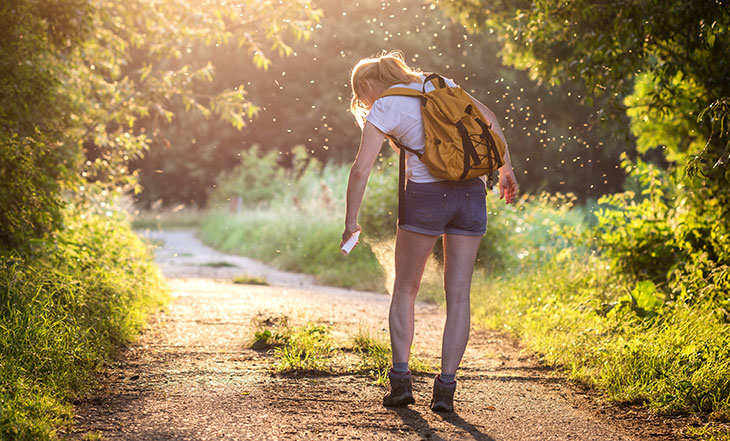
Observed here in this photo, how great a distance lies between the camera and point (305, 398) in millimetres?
3824

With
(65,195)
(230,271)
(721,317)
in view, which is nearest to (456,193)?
(721,317)

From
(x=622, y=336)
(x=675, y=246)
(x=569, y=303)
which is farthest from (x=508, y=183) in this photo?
(x=569, y=303)

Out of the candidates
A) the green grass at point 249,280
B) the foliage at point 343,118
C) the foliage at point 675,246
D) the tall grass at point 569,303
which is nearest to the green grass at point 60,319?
the tall grass at point 569,303

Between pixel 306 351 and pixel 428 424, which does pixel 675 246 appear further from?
pixel 428 424

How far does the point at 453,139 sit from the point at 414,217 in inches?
17.1

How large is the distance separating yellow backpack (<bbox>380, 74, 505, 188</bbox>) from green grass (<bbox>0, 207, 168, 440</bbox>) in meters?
2.09

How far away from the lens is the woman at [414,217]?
11.5 feet

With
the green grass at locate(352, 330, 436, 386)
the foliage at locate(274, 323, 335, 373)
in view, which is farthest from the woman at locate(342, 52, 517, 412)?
the foliage at locate(274, 323, 335, 373)

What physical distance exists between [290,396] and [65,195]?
513 cm

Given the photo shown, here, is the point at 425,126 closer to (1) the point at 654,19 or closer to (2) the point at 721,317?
(2) the point at 721,317

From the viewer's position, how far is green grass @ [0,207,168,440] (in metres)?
3.20

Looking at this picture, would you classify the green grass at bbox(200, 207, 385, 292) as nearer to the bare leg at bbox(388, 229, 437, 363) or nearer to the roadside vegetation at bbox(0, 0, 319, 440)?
the roadside vegetation at bbox(0, 0, 319, 440)

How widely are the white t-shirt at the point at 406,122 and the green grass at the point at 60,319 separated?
6.66 ft

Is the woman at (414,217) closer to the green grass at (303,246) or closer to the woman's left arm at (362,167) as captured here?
the woman's left arm at (362,167)
